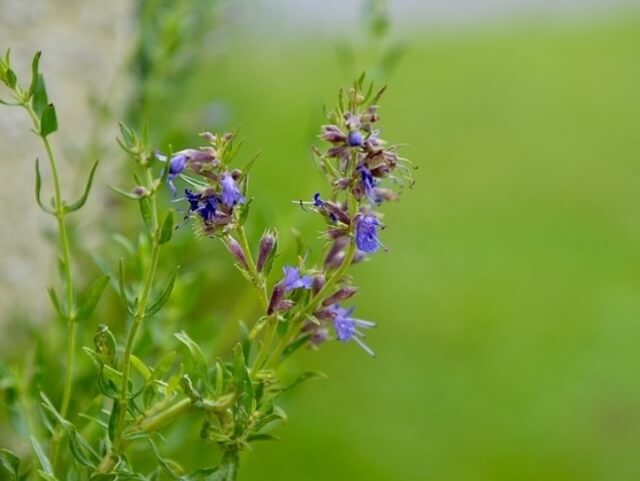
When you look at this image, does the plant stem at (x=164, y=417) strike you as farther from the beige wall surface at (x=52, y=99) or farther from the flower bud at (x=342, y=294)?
the beige wall surface at (x=52, y=99)

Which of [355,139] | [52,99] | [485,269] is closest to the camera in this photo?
[355,139]

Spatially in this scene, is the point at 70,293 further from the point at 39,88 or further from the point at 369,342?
the point at 369,342

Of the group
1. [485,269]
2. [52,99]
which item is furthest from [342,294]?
[485,269]

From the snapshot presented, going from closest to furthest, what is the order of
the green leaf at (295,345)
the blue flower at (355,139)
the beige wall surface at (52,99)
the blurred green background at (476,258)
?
the blue flower at (355,139)
the green leaf at (295,345)
the beige wall surface at (52,99)
the blurred green background at (476,258)

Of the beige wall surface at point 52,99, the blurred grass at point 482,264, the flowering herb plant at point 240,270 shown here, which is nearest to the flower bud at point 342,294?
the flowering herb plant at point 240,270

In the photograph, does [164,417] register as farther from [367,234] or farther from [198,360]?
[367,234]

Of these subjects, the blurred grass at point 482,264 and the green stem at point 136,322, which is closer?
the green stem at point 136,322

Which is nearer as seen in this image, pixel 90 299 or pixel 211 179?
pixel 211 179

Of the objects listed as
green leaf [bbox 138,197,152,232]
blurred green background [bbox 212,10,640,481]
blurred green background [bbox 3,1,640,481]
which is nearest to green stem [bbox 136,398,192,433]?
green leaf [bbox 138,197,152,232]
